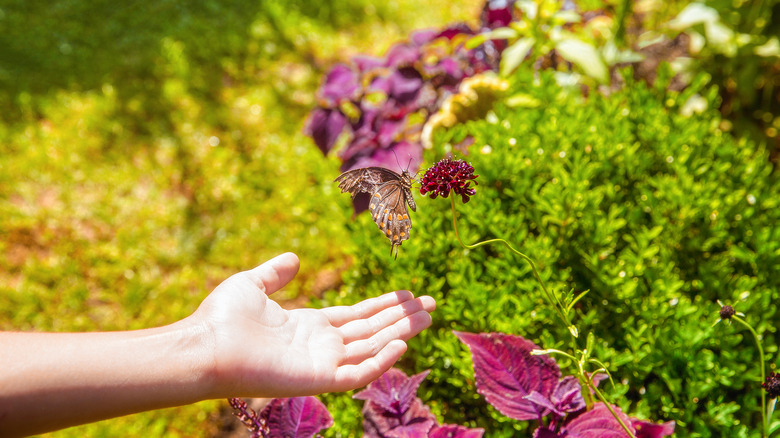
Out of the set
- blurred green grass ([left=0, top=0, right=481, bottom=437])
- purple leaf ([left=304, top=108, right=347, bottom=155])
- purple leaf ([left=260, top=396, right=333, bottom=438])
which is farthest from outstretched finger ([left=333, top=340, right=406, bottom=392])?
purple leaf ([left=304, top=108, right=347, bottom=155])

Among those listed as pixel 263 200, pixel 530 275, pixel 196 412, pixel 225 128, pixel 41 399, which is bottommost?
pixel 196 412

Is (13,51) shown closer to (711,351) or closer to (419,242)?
(419,242)

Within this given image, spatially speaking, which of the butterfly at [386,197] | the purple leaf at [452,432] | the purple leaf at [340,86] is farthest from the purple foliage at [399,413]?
the purple leaf at [340,86]

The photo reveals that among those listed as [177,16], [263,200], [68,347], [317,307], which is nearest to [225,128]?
[263,200]

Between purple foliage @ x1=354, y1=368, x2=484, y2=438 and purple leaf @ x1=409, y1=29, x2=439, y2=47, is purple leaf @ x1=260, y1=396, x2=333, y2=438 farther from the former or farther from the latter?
purple leaf @ x1=409, y1=29, x2=439, y2=47

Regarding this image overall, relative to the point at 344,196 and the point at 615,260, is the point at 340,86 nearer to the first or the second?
the point at 344,196

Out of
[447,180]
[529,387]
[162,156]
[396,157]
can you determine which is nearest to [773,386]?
[529,387]
